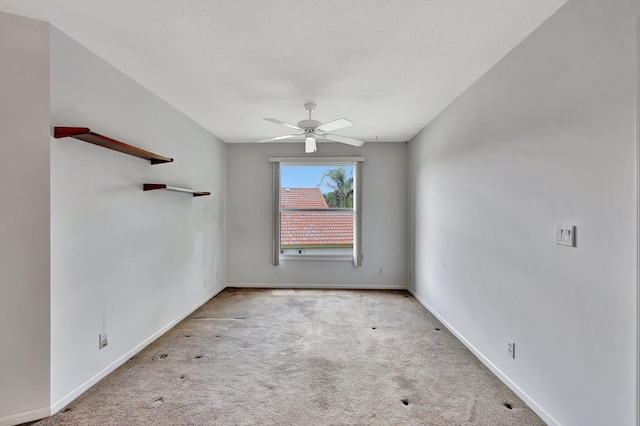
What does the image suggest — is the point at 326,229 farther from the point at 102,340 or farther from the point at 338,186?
the point at 102,340

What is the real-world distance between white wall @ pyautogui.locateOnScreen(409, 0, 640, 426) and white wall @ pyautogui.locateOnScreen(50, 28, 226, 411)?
3012mm

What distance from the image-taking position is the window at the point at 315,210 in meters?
4.95

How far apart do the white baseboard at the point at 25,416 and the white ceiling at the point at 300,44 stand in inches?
93.8

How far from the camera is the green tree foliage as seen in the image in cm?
496

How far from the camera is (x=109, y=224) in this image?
2.26m

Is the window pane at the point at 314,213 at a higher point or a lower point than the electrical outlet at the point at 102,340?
higher

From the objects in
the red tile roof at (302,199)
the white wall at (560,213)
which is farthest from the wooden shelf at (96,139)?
the white wall at (560,213)

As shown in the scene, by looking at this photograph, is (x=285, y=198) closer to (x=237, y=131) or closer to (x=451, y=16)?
(x=237, y=131)

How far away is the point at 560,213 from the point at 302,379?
204 centimetres

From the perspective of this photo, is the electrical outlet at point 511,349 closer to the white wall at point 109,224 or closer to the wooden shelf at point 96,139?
the white wall at point 109,224

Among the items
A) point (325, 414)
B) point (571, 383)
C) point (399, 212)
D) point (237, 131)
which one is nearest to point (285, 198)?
point (237, 131)

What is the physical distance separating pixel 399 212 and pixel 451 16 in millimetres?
3390

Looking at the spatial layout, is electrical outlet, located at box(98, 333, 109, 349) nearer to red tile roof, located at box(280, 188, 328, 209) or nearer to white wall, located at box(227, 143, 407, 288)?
white wall, located at box(227, 143, 407, 288)

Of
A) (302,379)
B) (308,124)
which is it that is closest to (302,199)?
(308,124)
